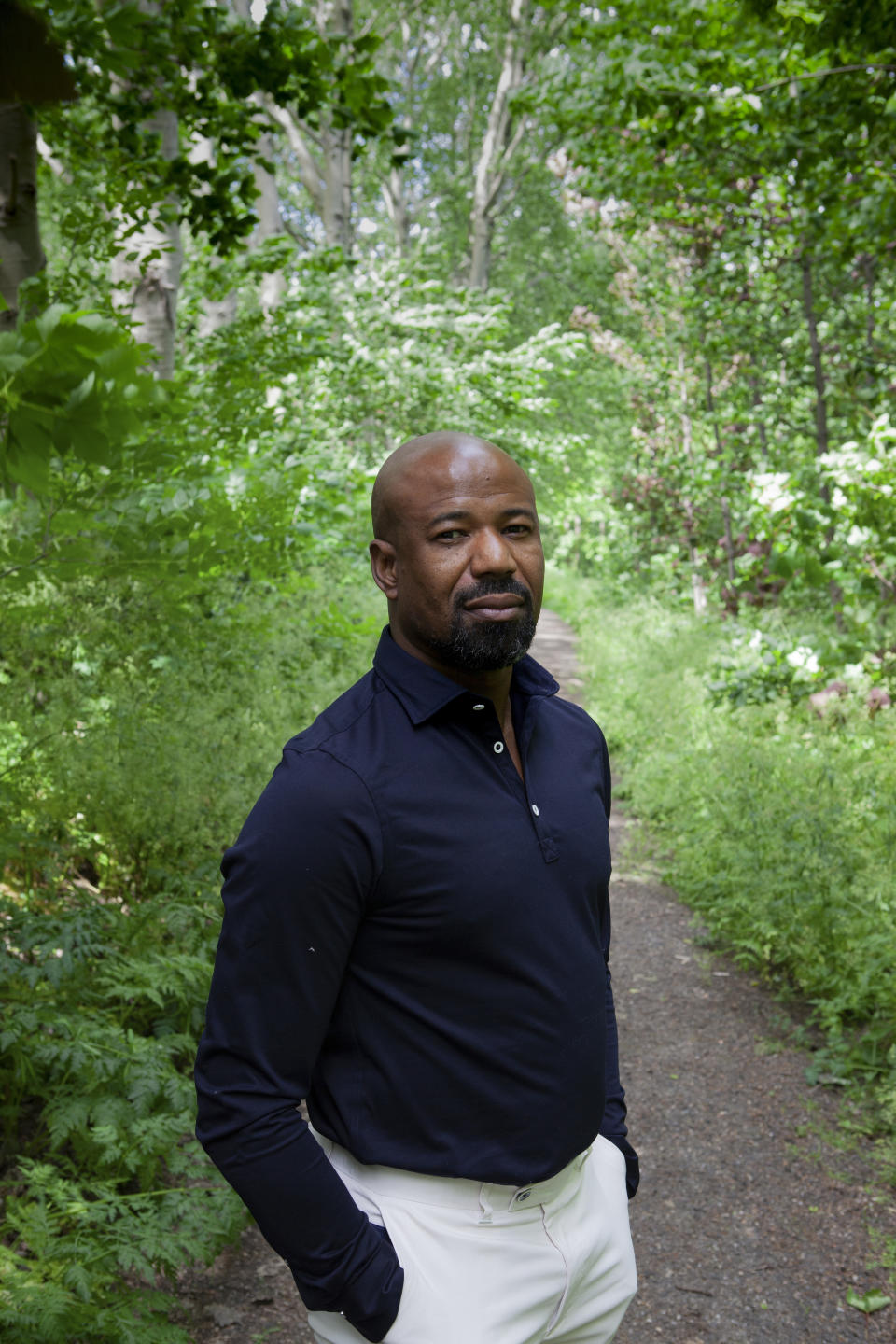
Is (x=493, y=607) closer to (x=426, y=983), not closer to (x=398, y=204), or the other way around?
(x=426, y=983)

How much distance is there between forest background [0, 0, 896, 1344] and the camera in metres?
2.88

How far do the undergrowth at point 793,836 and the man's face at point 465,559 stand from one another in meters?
3.20

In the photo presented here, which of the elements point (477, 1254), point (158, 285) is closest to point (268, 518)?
point (158, 285)

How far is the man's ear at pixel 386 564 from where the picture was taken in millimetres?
1634

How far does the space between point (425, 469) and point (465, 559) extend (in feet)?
0.51

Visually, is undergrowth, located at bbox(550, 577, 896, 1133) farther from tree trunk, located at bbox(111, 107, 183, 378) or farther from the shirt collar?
tree trunk, located at bbox(111, 107, 183, 378)

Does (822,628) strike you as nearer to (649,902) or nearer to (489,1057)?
(649,902)

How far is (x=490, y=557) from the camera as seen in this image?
155 cm

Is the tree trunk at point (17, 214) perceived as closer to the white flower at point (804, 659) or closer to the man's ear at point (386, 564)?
the man's ear at point (386, 564)

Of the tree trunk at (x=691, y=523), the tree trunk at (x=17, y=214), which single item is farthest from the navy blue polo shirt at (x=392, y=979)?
the tree trunk at (x=691, y=523)

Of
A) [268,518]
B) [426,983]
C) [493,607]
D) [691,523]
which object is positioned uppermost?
[493,607]

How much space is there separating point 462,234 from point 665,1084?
2328 centimetres

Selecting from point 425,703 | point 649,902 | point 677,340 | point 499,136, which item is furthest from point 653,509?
point 425,703

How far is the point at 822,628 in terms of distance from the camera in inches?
354
